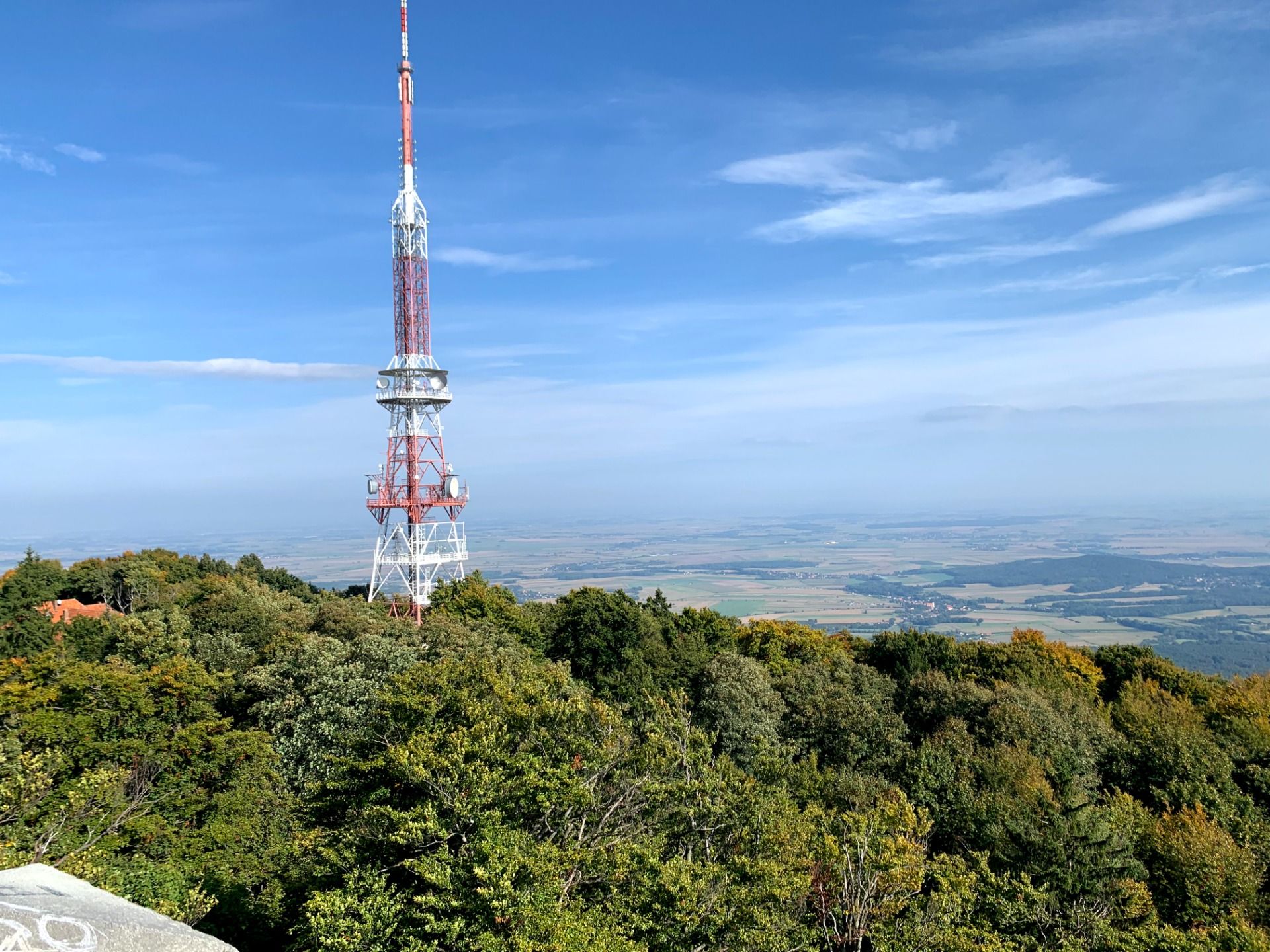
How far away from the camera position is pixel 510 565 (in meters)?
174

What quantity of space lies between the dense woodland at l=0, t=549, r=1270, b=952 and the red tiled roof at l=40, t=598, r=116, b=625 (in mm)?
2017

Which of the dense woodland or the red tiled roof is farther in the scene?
the red tiled roof

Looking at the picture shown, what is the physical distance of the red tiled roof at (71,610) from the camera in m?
35.6

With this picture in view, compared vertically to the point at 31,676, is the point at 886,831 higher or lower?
lower

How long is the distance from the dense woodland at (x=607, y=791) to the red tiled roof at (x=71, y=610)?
2.02 m

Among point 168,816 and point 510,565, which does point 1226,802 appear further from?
point 510,565

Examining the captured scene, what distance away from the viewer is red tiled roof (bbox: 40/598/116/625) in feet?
117

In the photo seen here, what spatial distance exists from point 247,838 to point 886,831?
593 inches

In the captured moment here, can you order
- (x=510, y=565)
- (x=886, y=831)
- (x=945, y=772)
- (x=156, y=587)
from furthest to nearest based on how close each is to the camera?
(x=510, y=565)
(x=156, y=587)
(x=945, y=772)
(x=886, y=831)

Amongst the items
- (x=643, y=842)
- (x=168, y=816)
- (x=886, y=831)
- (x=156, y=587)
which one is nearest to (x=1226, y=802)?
(x=886, y=831)

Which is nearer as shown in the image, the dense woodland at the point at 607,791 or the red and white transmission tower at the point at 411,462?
the dense woodland at the point at 607,791

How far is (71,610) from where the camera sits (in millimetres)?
38688

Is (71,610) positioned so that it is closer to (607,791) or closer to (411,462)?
(411,462)

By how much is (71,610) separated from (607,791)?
3564 cm
